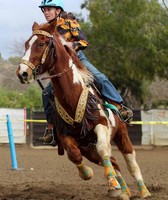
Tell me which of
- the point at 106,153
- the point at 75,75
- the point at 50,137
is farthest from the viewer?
the point at 50,137

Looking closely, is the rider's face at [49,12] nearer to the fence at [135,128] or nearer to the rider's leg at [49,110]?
the rider's leg at [49,110]

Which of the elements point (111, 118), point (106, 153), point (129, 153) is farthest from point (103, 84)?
point (129, 153)

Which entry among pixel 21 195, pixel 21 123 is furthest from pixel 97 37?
pixel 21 195

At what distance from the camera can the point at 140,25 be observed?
26.0 metres

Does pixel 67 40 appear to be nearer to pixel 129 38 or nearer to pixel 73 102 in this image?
pixel 73 102

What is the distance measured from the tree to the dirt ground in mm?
5727

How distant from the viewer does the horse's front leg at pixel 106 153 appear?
7.00 metres

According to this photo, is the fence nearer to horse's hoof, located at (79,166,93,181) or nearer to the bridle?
horse's hoof, located at (79,166,93,181)

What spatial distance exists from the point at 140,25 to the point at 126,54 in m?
1.81

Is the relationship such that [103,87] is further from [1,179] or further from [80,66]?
[1,179]

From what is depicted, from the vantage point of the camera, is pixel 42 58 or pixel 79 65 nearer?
pixel 42 58

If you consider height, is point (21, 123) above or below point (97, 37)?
below

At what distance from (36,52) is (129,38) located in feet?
66.6

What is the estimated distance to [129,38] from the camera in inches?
1045
